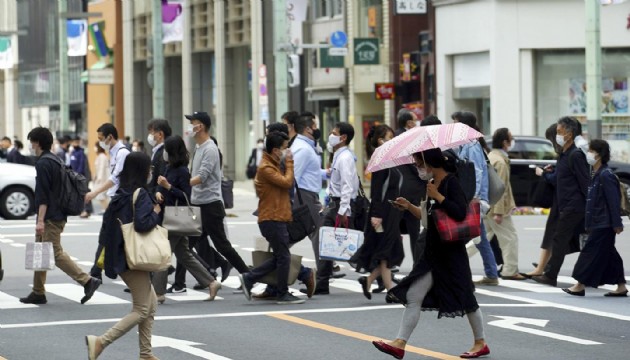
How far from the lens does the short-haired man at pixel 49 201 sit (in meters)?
15.4

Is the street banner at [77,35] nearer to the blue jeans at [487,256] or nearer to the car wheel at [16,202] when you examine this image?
the car wheel at [16,202]

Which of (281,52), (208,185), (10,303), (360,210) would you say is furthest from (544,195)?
(281,52)

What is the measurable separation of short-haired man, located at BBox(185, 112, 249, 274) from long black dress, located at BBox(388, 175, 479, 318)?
16.6 ft

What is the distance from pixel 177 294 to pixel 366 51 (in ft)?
88.9

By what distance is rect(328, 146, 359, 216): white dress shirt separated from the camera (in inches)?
643

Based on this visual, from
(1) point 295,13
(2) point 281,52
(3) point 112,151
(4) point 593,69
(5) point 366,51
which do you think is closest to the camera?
(3) point 112,151

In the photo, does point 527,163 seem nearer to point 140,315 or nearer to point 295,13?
point 295,13

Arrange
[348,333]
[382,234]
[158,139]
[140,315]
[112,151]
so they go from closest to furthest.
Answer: [140,315] → [348,333] → [382,234] → [158,139] → [112,151]

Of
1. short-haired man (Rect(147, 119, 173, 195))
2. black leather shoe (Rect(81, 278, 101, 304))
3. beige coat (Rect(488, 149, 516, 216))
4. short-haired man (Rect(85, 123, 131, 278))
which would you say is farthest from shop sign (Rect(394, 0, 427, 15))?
black leather shoe (Rect(81, 278, 101, 304))

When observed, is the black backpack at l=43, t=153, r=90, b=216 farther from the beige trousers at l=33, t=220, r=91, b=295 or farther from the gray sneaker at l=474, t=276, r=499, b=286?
the gray sneaker at l=474, t=276, r=499, b=286

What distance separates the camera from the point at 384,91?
4259cm

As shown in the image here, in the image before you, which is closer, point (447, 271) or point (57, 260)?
point (447, 271)

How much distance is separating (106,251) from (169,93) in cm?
4828

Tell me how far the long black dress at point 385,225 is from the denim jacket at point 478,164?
100 cm
